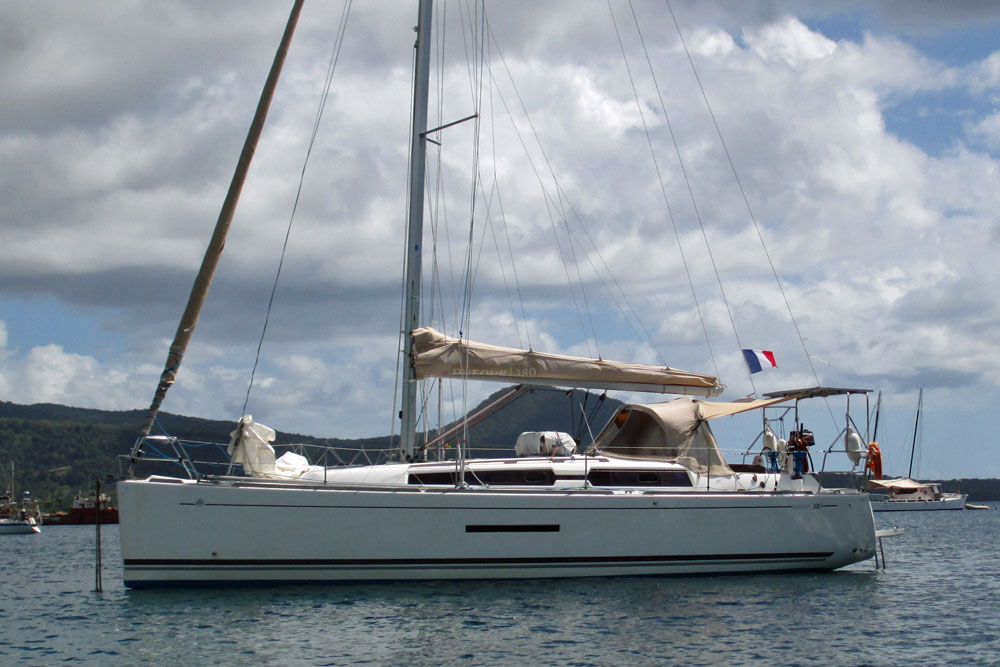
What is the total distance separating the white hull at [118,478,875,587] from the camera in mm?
16453

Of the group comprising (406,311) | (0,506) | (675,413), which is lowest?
(0,506)

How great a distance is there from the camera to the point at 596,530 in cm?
1833

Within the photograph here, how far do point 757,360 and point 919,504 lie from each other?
92.1m

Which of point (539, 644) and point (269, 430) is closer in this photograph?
point (539, 644)

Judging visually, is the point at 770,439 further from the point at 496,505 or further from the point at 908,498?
the point at 908,498

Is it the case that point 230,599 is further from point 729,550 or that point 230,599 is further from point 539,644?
point 729,550

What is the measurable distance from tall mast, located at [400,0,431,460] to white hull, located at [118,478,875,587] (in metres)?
2.56

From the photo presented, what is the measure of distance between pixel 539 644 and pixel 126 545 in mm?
7425

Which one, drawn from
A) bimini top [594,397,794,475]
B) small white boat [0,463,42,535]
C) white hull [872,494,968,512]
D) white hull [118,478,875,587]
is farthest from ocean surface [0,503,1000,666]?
white hull [872,494,968,512]

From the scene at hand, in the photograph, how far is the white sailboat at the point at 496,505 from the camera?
16.5 meters

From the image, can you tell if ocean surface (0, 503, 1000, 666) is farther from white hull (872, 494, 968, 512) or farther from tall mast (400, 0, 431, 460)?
white hull (872, 494, 968, 512)

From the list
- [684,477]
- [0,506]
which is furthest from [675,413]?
[0,506]

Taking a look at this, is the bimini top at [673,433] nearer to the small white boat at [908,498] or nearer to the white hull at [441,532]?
the white hull at [441,532]

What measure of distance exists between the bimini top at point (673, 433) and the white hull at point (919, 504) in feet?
280
